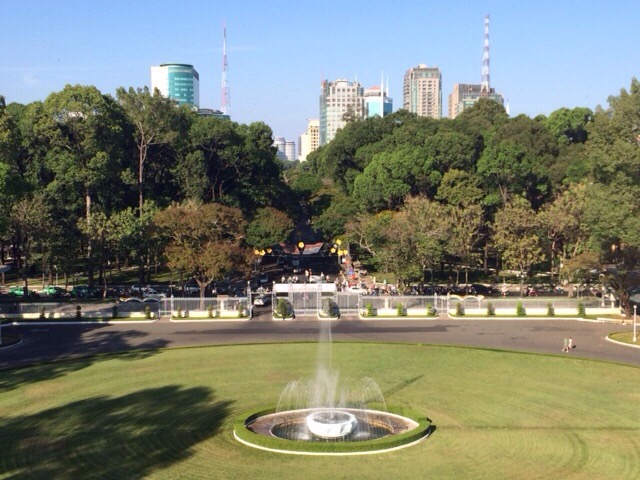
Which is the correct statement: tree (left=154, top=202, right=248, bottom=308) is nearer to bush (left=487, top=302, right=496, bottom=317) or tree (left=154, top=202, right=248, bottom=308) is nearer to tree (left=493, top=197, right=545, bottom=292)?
bush (left=487, top=302, right=496, bottom=317)

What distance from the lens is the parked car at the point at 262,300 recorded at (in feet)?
201

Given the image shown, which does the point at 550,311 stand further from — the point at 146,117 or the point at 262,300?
the point at 146,117

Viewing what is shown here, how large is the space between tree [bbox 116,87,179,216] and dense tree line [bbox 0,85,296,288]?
11cm

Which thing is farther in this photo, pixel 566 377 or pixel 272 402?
pixel 566 377

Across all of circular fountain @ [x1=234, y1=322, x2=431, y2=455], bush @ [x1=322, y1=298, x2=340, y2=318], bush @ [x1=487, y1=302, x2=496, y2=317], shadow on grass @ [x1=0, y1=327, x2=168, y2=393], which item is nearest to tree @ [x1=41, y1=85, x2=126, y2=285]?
shadow on grass @ [x1=0, y1=327, x2=168, y2=393]

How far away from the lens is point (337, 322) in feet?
173

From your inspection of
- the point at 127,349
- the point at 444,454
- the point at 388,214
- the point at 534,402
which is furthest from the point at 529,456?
the point at 388,214

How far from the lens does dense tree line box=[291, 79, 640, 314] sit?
5050cm

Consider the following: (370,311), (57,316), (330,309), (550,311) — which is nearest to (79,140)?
(57,316)

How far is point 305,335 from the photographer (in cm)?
4731

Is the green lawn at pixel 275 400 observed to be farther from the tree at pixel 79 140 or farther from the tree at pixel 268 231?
the tree at pixel 268 231

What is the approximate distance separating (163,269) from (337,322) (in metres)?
36.7

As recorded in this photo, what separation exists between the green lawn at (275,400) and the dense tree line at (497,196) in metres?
17.2

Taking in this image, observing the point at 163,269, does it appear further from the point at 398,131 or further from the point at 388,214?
the point at 398,131
